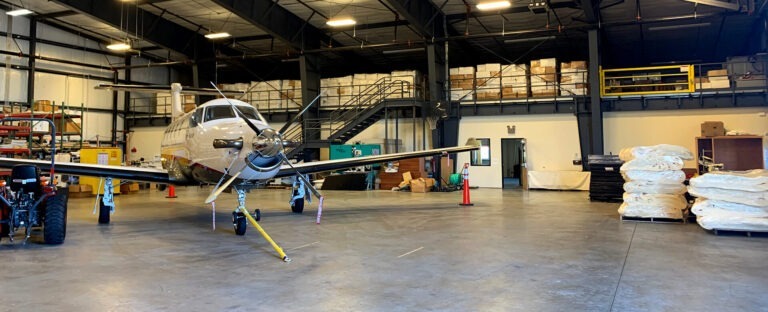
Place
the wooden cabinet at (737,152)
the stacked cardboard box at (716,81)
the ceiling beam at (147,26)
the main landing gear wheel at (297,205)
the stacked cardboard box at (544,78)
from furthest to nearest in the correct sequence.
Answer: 1. the stacked cardboard box at (544,78)
2. the ceiling beam at (147,26)
3. the stacked cardboard box at (716,81)
4. the wooden cabinet at (737,152)
5. the main landing gear wheel at (297,205)

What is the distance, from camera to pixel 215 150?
778 centimetres

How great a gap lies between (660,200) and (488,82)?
37.7ft

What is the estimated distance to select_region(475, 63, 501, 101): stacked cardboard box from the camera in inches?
752

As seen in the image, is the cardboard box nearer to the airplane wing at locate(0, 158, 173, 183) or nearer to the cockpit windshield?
the cockpit windshield

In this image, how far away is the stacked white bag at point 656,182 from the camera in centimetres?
852

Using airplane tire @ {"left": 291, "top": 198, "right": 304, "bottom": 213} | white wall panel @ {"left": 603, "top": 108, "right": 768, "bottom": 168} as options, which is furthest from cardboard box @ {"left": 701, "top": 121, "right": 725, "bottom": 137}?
airplane tire @ {"left": 291, "top": 198, "right": 304, "bottom": 213}

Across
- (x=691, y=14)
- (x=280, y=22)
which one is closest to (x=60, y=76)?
(x=280, y=22)

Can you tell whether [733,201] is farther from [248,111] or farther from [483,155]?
[483,155]

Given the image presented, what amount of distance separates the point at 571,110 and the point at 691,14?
18.3 ft

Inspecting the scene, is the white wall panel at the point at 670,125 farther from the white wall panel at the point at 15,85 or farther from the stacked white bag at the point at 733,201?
the white wall panel at the point at 15,85

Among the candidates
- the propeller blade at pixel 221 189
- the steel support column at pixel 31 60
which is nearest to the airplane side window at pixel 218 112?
the propeller blade at pixel 221 189

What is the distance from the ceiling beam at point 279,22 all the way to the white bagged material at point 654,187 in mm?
14230

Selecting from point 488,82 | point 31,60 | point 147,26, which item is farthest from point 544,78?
point 31,60

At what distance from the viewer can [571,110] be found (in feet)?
58.3
